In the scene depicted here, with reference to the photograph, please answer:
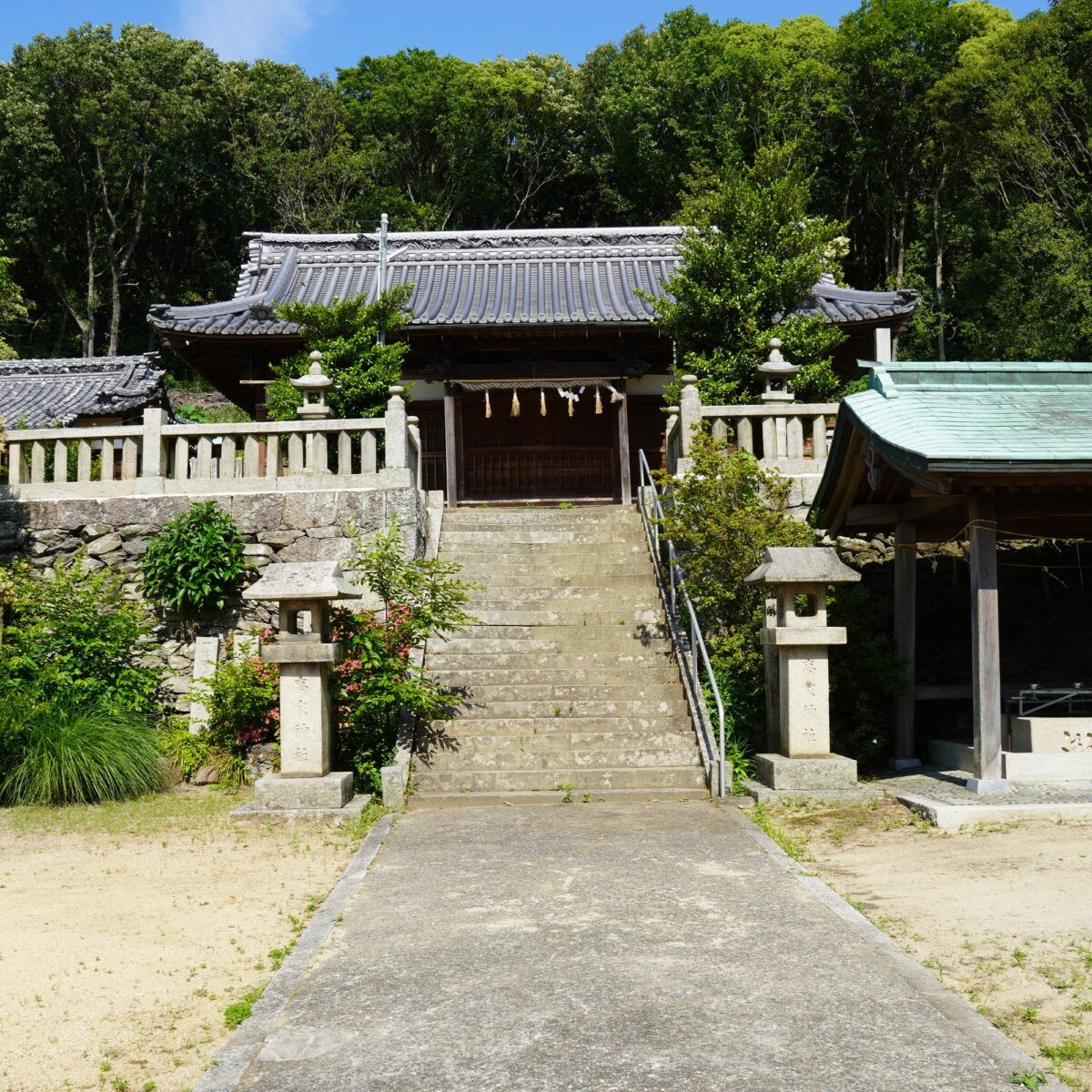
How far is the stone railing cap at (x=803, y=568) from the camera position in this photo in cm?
904

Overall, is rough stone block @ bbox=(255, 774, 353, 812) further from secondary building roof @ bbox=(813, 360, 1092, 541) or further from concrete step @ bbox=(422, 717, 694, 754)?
secondary building roof @ bbox=(813, 360, 1092, 541)

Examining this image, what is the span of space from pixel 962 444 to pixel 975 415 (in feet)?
2.68

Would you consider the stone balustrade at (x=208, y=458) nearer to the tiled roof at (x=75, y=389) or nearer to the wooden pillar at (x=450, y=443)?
the wooden pillar at (x=450, y=443)

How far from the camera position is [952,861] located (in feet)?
22.1

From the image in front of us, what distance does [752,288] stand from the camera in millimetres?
14070

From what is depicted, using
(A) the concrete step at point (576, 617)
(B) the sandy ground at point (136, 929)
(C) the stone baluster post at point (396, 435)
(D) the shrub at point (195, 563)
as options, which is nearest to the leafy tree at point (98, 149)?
(D) the shrub at point (195, 563)

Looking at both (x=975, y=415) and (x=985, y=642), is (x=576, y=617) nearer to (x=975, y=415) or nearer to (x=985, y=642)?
(x=985, y=642)

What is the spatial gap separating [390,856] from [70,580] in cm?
591

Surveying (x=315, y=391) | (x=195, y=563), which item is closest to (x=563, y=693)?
(x=195, y=563)

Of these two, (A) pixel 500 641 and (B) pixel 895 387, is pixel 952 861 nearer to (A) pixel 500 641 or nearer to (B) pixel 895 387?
(B) pixel 895 387


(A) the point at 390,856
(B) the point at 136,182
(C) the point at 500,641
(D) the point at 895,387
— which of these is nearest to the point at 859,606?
(D) the point at 895,387

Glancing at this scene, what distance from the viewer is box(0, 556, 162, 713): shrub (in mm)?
10438

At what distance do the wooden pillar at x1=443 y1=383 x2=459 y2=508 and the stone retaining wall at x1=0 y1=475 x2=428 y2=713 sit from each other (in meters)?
5.31

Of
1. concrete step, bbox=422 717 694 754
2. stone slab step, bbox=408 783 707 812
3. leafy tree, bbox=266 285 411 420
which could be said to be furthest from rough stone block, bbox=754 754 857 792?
leafy tree, bbox=266 285 411 420
